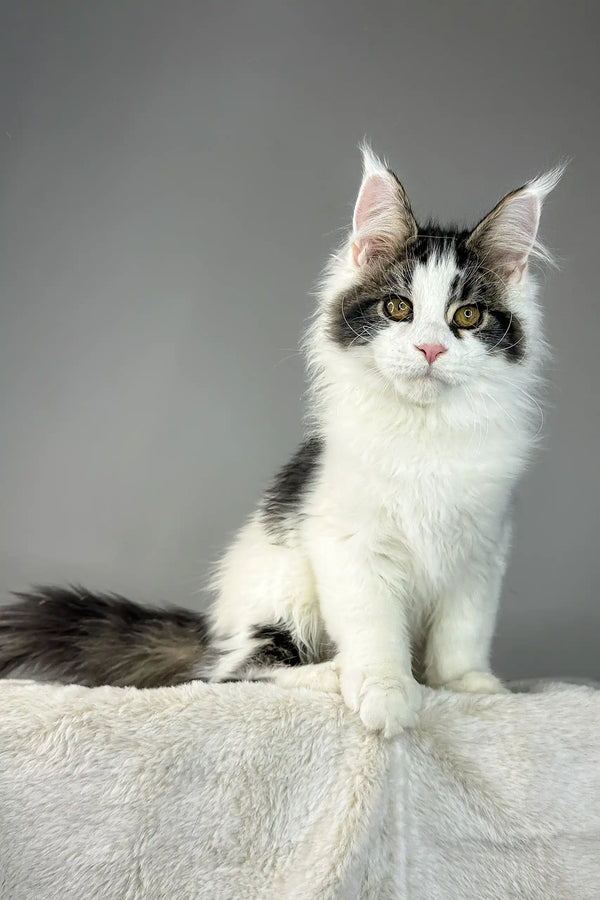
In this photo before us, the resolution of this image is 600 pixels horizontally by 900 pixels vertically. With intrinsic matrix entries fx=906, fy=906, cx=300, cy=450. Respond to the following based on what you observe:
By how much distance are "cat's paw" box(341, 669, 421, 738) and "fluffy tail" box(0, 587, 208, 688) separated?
558 millimetres

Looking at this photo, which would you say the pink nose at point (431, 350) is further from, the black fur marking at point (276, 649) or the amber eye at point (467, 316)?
the black fur marking at point (276, 649)

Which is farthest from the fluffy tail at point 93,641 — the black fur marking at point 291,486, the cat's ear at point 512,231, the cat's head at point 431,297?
the cat's ear at point 512,231

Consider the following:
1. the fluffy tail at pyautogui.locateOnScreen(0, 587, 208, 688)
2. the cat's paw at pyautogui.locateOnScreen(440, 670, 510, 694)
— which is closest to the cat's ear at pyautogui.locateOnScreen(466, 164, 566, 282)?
the cat's paw at pyautogui.locateOnScreen(440, 670, 510, 694)

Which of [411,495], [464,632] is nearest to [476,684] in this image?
[464,632]

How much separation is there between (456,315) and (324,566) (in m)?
0.58

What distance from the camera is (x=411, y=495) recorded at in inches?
73.7

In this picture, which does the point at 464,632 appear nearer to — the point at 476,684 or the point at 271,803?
the point at 476,684

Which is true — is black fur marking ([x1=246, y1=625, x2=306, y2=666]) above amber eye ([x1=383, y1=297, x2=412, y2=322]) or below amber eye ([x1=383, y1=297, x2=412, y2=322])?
below

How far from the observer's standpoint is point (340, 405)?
6.59ft

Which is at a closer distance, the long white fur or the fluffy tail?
the long white fur

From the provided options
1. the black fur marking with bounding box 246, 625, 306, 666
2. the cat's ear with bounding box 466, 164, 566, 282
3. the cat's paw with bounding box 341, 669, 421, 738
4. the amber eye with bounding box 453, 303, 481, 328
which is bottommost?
the cat's paw with bounding box 341, 669, 421, 738

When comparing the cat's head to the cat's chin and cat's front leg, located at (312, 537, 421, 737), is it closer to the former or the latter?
the cat's chin

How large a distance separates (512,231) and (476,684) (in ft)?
3.17

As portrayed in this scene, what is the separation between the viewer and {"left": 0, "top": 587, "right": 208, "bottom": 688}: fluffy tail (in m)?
2.08
